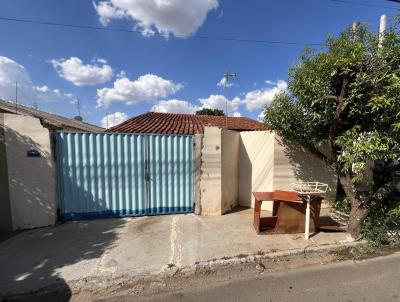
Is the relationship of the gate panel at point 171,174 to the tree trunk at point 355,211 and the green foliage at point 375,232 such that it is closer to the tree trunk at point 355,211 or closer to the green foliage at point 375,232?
the tree trunk at point 355,211

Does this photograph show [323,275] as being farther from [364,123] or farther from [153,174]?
[153,174]

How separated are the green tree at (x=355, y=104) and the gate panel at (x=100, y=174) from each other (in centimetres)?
406

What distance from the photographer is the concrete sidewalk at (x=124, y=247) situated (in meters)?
3.62

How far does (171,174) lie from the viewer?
618cm

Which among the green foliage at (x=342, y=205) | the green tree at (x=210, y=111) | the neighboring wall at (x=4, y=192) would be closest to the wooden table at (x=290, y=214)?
the green foliage at (x=342, y=205)

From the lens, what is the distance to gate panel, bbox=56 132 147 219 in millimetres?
5621

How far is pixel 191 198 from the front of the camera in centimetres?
630

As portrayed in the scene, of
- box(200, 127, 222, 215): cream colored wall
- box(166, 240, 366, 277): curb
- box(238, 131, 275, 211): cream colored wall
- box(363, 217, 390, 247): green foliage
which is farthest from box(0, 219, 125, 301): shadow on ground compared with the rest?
box(363, 217, 390, 247): green foliage

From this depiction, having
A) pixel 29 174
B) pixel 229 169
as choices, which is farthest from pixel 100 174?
pixel 229 169

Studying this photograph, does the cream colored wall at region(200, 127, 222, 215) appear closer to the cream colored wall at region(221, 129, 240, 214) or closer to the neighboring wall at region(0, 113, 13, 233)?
the cream colored wall at region(221, 129, 240, 214)

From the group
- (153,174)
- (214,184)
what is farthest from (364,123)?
(153,174)

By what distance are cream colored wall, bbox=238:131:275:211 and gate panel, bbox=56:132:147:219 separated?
296 centimetres

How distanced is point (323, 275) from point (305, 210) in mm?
1548

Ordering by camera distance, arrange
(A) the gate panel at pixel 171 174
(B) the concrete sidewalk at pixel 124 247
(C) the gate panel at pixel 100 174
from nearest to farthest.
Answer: (B) the concrete sidewalk at pixel 124 247
(C) the gate panel at pixel 100 174
(A) the gate panel at pixel 171 174
